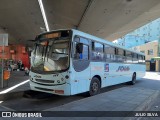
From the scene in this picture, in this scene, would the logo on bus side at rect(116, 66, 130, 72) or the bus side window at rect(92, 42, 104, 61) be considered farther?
the logo on bus side at rect(116, 66, 130, 72)

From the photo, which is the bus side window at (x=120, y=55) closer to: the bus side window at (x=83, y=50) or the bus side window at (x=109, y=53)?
the bus side window at (x=109, y=53)

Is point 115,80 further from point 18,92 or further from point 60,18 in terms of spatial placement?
point 60,18

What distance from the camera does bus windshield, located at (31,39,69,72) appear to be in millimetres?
8180

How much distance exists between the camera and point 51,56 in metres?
8.38

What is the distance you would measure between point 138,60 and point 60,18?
25.0 feet

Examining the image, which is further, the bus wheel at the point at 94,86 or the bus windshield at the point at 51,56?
the bus wheel at the point at 94,86

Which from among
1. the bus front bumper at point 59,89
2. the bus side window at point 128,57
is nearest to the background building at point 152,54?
the bus side window at point 128,57

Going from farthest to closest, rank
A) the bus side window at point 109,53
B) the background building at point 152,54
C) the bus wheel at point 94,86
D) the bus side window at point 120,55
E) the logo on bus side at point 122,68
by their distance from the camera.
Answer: the background building at point 152,54, the logo on bus side at point 122,68, the bus side window at point 120,55, the bus side window at point 109,53, the bus wheel at point 94,86

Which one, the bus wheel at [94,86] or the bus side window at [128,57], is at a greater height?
the bus side window at [128,57]

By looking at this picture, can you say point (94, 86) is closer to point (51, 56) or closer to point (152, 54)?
point (51, 56)

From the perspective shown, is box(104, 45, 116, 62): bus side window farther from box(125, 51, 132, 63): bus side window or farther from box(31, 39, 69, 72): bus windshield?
box(31, 39, 69, 72): bus windshield

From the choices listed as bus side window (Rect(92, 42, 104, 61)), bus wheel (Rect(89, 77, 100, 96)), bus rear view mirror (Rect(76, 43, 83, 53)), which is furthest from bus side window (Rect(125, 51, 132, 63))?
bus rear view mirror (Rect(76, 43, 83, 53))

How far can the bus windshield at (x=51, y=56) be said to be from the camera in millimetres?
8180

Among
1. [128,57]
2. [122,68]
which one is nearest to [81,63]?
[122,68]
